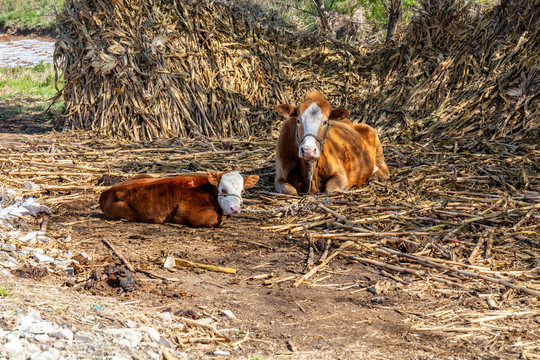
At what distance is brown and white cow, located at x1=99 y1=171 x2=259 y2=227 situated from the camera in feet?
17.7

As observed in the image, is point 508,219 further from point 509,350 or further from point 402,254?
point 509,350

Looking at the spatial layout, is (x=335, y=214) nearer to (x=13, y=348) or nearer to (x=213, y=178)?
Result: (x=213, y=178)

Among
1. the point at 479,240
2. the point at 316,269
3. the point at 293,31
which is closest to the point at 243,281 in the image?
the point at 316,269

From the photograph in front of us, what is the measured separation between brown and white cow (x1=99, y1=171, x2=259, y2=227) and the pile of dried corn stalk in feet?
13.1

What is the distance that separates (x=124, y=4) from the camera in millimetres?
9609

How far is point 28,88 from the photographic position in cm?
1485

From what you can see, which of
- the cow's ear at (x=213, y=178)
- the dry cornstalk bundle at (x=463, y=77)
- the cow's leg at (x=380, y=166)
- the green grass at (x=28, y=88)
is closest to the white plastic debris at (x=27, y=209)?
the cow's ear at (x=213, y=178)

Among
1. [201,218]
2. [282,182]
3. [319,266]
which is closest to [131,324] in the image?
[319,266]

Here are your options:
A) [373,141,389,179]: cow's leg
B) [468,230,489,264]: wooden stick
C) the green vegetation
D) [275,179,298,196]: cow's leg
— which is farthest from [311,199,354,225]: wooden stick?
the green vegetation

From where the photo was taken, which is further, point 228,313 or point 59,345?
point 228,313

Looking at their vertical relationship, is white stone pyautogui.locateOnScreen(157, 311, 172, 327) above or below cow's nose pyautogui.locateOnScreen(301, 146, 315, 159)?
below

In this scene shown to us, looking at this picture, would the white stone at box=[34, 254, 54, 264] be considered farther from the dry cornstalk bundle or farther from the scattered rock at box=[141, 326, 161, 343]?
the dry cornstalk bundle

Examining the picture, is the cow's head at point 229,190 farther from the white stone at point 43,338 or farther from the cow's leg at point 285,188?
the white stone at point 43,338

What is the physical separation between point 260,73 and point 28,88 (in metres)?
7.24
